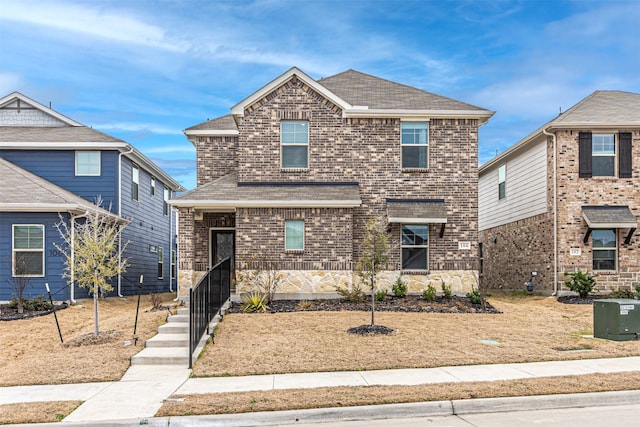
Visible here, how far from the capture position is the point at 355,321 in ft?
45.3

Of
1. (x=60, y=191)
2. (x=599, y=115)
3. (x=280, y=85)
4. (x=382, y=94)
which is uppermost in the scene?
(x=382, y=94)

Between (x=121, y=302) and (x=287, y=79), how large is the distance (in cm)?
979

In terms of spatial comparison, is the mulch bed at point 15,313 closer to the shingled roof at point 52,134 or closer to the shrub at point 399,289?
the shingled roof at point 52,134

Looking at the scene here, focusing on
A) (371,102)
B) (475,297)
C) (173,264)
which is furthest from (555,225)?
(173,264)

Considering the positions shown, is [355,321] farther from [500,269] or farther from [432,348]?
[500,269]

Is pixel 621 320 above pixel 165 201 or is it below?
below

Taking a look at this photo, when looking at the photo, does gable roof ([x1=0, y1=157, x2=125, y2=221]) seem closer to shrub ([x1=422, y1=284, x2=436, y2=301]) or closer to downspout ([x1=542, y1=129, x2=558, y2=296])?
shrub ([x1=422, y1=284, x2=436, y2=301])

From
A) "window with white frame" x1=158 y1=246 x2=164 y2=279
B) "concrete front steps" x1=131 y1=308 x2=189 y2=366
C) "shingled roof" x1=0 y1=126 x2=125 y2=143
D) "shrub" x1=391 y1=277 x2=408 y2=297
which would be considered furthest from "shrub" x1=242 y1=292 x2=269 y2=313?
"window with white frame" x1=158 y1=246 x2=164 y2=279

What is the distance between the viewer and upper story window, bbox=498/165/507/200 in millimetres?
25091

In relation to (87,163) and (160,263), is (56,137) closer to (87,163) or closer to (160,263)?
(87,163)

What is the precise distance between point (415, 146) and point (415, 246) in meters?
3.18

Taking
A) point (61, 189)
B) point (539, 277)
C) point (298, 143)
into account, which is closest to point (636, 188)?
point (539, 277)

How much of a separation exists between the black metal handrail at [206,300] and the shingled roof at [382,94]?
23.9 feet

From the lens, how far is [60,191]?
20203 mm
